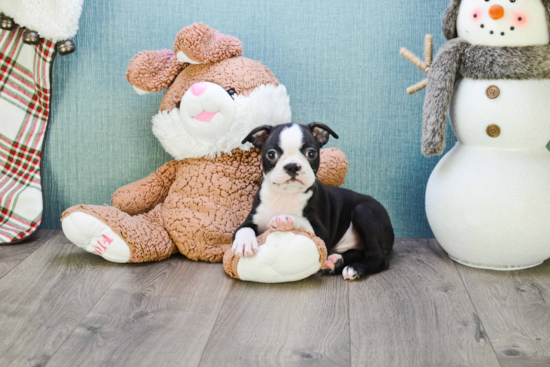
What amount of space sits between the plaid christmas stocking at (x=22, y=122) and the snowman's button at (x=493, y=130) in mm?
1396

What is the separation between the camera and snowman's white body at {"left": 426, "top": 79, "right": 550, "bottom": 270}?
1.56 metres

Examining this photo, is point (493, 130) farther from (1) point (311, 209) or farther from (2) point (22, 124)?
(2) point (22, 124)

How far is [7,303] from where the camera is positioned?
139 centimetres

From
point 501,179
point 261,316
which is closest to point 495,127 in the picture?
point 501,179

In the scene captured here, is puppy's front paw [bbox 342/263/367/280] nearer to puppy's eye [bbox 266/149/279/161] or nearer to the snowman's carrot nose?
puppy's eye [bbox 266/149/279/161]

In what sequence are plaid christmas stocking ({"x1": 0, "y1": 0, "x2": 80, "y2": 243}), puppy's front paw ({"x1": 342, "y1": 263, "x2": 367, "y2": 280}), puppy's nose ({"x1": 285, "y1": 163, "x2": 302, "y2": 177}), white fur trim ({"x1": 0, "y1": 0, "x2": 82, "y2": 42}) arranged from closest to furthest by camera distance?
1. puppy's nose ({"x1": 285, "y1": 163, "x2": 302, "y2": 177})
2. puppy's front paw ({"x1": 342, "y1": 263, "x2": 367, "y2": 280})
3. white fur trim ({"x1": 0, "y1": 0, "x2": 82, "y2": 42})
4. plaid christmas stocking ({"x1": 0, "y1": 0, "x2": 80, "y2": 243})

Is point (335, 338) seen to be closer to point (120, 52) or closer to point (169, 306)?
point (169, 306)

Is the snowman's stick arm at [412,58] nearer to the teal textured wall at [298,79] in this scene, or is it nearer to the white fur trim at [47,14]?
the teal textured wall at [298,79]

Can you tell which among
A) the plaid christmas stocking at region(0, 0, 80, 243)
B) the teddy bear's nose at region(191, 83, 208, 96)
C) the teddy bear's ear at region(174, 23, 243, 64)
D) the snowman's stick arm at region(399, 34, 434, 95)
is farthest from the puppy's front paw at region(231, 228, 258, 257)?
the plaid christmas stocking at region(0, 0, 80, 243)

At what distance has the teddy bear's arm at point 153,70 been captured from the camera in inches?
68.6

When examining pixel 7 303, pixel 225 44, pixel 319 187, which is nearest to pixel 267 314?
pixel 319 187

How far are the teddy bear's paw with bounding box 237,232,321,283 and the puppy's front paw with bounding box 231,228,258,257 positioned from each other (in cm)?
2

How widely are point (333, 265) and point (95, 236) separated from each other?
2.35ft

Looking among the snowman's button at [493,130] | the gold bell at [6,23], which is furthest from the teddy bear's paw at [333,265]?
the gold bell at [6,23]
